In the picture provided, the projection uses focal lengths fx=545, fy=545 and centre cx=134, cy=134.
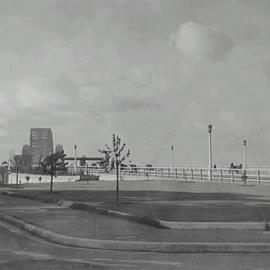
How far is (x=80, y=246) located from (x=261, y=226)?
14.9ft

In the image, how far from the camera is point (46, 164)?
108ft

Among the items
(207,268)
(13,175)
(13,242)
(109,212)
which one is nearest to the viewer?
(207,268)

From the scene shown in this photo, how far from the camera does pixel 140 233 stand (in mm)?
12125

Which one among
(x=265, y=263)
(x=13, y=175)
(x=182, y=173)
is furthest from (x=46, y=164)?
(x=13, y=175)

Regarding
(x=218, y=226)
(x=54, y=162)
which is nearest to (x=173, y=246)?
(x=218, y=226)

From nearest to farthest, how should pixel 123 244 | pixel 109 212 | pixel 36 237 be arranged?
pixel 123 244
pixel 36 237
pixel 109 212

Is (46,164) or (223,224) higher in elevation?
(46,164)

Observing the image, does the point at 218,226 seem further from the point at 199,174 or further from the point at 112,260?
the point at 199,174

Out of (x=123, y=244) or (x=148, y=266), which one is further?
(x=123, y=244)

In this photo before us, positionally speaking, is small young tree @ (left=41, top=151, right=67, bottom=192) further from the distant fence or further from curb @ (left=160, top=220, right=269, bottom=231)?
curb @ (left=160, top=220, right=269, bottom=231)

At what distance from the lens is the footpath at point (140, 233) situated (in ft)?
34.2

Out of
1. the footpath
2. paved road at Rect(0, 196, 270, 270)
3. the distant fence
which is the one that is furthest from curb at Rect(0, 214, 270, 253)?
the distant fence

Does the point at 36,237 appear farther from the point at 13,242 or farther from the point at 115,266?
the point at 115,266

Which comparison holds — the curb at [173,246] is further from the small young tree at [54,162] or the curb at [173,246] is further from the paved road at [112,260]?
the small young tree at [54,162]
